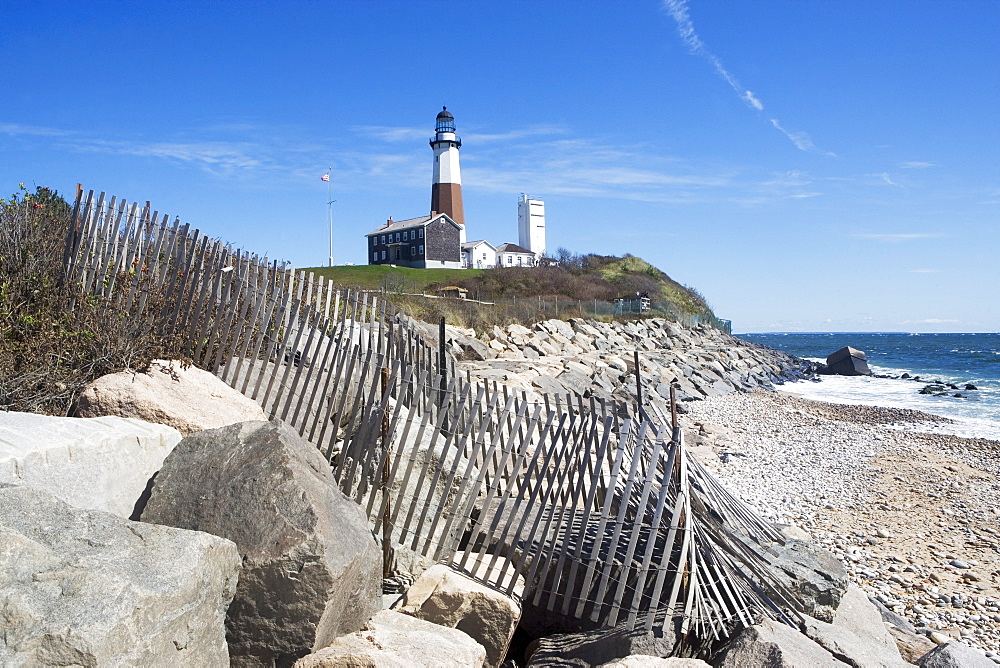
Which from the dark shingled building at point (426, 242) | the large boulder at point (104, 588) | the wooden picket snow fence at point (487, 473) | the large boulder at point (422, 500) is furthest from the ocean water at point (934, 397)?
the dark shingled building at point (426, 242)

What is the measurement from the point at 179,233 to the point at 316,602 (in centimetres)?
508

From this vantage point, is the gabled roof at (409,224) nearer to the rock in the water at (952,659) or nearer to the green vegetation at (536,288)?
the green vegetation at (536,288)

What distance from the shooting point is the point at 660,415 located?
5.60m

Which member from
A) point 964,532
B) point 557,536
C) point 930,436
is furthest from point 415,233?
point 557,536

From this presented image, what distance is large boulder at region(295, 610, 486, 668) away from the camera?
11.3 feet

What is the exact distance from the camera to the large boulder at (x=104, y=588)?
245 cm

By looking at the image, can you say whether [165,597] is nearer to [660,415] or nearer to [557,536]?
[557,536]

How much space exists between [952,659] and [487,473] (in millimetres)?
3484

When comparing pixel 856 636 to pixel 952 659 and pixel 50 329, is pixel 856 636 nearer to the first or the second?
pixel 952 659

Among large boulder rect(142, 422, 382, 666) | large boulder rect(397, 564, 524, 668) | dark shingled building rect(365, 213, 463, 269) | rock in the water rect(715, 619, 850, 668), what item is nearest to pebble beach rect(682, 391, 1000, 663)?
rock in the water rect(715, 619, 850, 668)

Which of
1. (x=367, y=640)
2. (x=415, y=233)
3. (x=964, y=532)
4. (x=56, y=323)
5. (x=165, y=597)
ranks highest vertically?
(x=415, y=233)

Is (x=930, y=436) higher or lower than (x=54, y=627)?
lower

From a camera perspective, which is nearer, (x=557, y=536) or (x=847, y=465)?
(x=557, y=536)

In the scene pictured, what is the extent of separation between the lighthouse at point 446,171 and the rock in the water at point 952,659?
6013 centimetres
